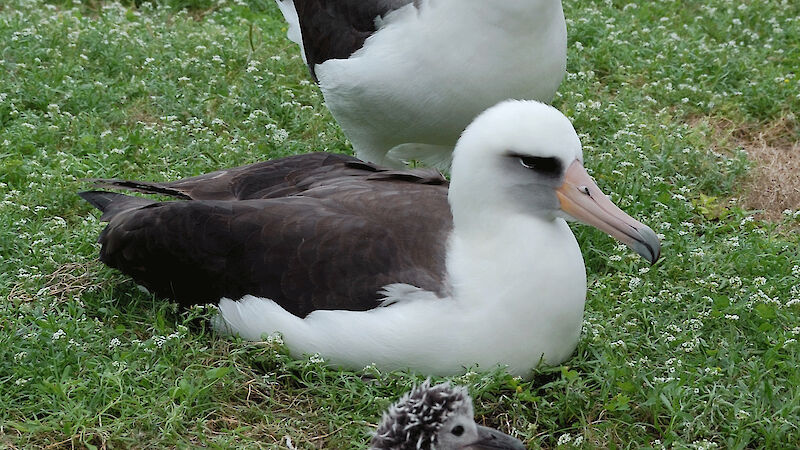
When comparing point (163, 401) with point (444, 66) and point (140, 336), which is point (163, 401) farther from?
point (444, 66)

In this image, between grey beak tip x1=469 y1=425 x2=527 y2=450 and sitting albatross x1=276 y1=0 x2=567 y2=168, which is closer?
grey beak tip x1=469 y1=425 x2=527 y2=450

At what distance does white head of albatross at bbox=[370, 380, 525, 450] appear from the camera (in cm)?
418

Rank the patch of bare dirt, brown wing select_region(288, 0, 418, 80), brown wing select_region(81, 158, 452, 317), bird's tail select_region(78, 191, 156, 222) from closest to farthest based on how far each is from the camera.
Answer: brown wing select_region(81, 158, 452, 317) → bird's tail select_region(78, 191, 156, 222) → brown wing select_region(288, 0, 418, 80) → the patch of bare dirt

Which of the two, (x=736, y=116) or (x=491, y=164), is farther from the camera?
(x=736, y=116)

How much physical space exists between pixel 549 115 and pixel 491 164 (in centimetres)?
31

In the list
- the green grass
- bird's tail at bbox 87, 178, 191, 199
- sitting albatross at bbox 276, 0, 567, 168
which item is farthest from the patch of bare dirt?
bird's tail at bbox 87, 178, 191, 199

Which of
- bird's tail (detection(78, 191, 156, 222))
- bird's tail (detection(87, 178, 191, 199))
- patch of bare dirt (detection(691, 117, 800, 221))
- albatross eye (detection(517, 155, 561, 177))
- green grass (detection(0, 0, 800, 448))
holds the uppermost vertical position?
albatross eye (detection(517, 155, 561, 177))

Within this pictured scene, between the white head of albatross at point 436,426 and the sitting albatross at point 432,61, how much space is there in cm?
208

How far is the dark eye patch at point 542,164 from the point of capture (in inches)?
191

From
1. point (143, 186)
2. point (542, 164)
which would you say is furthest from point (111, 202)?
point (542, 164)

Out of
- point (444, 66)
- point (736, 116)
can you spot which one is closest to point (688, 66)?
point (736, 116)

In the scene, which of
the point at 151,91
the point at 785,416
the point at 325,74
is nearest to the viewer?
the point at 785,416

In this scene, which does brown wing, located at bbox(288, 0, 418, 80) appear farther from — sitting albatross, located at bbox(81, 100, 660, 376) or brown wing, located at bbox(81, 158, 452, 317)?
sitting albatross, located at bbox(81, 100, 660, 376)

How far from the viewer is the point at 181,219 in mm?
5305
